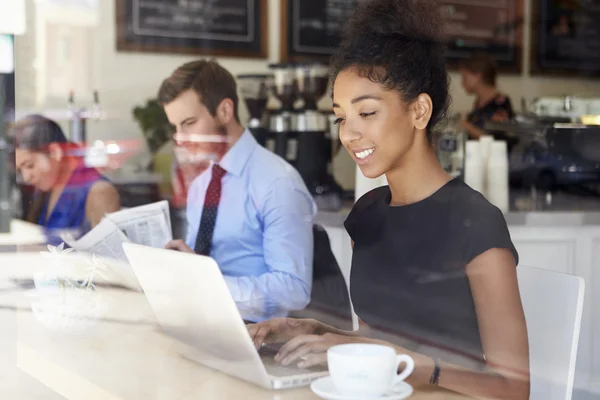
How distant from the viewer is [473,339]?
3.25 ft

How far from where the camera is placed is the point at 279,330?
1032mm

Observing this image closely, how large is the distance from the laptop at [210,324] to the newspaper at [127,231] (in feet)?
0.80

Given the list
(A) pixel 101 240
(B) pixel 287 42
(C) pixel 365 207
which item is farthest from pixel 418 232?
(B) pixel 287 42

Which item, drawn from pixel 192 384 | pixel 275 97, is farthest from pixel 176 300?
pixel 275 97

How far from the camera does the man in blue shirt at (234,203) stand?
1236 millimetres

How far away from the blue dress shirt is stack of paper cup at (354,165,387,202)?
9 cm

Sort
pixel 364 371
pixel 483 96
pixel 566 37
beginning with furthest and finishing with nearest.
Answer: pixel 566 37, pixel 483 96, pixel 364 371

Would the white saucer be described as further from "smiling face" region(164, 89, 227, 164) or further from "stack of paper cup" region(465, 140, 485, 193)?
"stack of paper cup" region(465, 140, 485, 193)

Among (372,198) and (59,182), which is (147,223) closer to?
(59,182)

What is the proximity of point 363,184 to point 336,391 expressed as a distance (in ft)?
1.75

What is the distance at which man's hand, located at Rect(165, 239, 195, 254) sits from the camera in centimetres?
121

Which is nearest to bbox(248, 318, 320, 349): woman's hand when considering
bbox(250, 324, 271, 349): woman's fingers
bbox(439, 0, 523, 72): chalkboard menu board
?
bbox(250, 324, 271, 349): woman's fingers

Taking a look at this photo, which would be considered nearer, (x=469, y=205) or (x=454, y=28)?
(x=469, y=205)

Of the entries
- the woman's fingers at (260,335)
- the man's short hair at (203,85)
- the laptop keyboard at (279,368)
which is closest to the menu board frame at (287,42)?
the man's short hair at (203,85)
